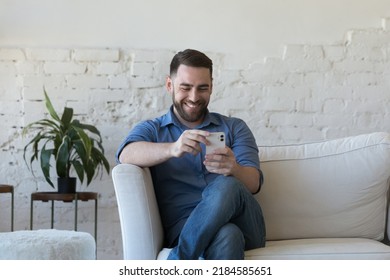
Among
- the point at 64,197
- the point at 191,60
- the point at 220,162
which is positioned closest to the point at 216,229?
the point at 220,162

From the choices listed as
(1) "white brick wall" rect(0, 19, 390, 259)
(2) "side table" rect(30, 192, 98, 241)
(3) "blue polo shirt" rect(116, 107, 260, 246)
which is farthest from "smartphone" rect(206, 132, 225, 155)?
(1) "white brick wall" rect(0, 19, 390, 259)

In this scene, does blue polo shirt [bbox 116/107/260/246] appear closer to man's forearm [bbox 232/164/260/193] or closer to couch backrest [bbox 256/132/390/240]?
man's forearm [bbox 232/164/260/193]

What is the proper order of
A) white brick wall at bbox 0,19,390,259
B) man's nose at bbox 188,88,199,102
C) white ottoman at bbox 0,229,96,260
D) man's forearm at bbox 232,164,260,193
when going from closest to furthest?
1. white ottoman at bbox 0,229,96,260
2. man's forearm at bbox 232,164,260,193
3. man's nose at bbox 188,88,199,102
4. white brick wall at bbox 0,19,390,259

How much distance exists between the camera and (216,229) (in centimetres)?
236

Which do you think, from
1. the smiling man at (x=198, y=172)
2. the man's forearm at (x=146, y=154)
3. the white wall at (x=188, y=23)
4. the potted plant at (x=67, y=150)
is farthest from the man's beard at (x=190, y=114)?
the white wall at (x=188, y=23)

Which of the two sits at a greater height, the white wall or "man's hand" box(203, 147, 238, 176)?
the white wall

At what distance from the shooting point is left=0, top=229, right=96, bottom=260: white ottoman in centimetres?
254

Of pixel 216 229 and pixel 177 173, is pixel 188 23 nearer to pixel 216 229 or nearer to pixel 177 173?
pixel 177 173

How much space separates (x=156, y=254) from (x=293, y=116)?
172 centimetres

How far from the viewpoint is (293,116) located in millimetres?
4047

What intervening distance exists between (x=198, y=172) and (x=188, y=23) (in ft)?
4.83

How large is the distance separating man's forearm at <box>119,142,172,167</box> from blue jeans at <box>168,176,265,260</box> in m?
0.25

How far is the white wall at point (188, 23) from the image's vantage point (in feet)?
13.1
